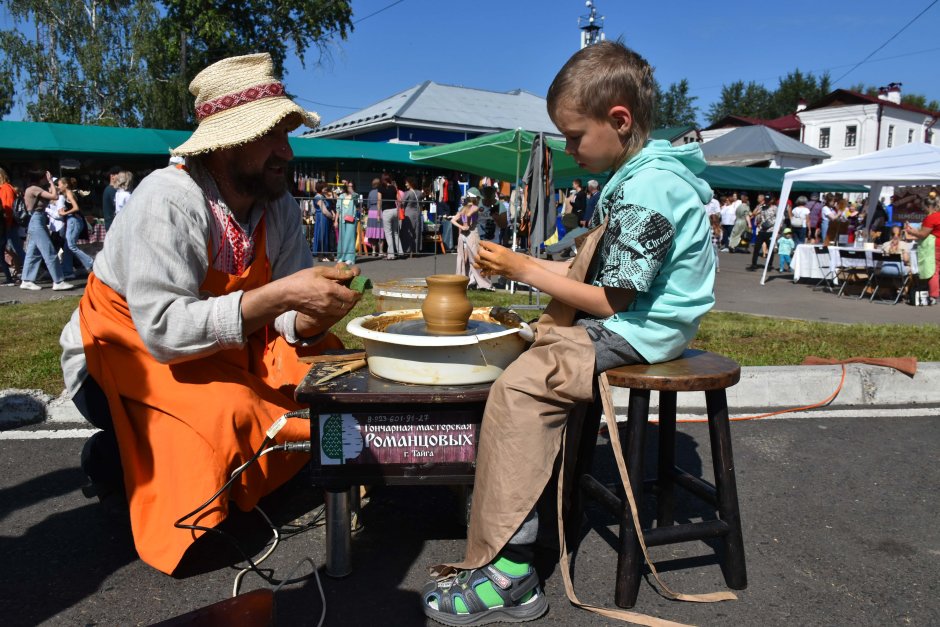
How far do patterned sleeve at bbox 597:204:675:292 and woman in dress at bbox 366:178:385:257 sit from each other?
1458cm

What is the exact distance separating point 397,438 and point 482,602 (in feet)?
1.86

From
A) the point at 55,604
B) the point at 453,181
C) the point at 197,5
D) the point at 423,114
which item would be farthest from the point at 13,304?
the point at 423,114

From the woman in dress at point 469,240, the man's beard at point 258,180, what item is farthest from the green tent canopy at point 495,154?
the man's beard at point 258,180

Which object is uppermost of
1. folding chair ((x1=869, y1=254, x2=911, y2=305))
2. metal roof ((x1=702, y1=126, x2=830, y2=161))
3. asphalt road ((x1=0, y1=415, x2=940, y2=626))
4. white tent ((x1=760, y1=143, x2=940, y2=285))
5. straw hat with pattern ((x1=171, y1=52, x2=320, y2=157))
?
metal roof ((x1=702, y1=126, x2=830, y2=161))

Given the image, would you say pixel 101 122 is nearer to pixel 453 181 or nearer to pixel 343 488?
pixel 453 181

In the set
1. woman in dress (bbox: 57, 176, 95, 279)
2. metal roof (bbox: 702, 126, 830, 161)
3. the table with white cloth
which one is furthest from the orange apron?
metal roof (bbox: 702, 126, 830, 161)

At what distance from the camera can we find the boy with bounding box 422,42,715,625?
208 centimetres

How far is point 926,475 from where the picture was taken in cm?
341

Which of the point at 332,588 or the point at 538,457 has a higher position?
the point at 538,457

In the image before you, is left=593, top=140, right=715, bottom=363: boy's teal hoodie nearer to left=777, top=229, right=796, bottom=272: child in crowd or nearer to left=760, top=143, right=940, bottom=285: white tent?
left=760, top=143, right=940, bottom=285: white tent

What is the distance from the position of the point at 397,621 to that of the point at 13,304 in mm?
8609

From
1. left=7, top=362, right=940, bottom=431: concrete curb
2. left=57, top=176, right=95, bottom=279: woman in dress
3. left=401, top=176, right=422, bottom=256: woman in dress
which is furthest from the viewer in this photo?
→ left=401, top=176, right=422, bottom=256: woman in dress

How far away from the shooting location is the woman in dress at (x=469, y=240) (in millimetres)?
10983

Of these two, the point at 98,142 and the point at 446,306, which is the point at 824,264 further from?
the point at 98,142
